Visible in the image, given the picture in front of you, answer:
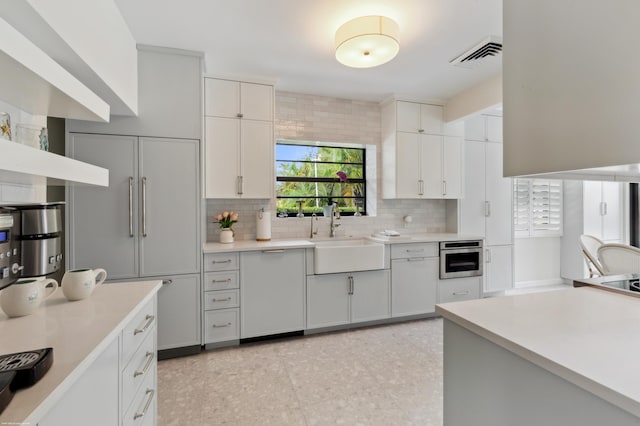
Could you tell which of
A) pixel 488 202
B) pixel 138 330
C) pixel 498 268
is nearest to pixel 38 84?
pixel 138 330

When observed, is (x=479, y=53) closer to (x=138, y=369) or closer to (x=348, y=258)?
(x=348, y=258)

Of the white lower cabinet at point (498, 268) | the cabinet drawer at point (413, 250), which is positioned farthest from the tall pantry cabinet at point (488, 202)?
the cabinet drawer at point (413, 250)

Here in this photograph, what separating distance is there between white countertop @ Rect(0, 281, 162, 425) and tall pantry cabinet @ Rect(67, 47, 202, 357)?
3.62 feet

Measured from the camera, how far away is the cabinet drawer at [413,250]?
137 inches

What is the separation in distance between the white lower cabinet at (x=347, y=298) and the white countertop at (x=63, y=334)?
6.05 feet

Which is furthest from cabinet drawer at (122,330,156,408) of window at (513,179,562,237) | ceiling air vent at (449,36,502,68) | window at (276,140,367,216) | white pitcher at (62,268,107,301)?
window at (513,179,562,237)

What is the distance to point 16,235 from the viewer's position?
1.34 metres

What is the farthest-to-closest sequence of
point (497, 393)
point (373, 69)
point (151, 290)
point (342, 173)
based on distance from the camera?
1. point (342, 173)
2. point (373, 69)
3. point (151, 290)
4. point (497, 393)

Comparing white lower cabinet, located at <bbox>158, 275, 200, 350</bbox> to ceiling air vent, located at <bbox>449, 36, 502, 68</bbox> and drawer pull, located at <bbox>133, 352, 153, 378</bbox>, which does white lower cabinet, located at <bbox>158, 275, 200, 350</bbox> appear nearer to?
drawer pull, located at <bbox>133, 352, 153, 378</bbox>

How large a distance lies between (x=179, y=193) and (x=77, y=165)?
1.44 meters

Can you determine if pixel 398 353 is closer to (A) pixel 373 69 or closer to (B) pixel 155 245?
(B) pixel 155 245

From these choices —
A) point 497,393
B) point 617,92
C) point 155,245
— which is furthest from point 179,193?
point 617,92

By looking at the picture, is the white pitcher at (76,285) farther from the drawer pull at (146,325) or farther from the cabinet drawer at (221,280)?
the cabinet drawer at (221,280)

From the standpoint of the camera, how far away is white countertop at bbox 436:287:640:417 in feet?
2.40
